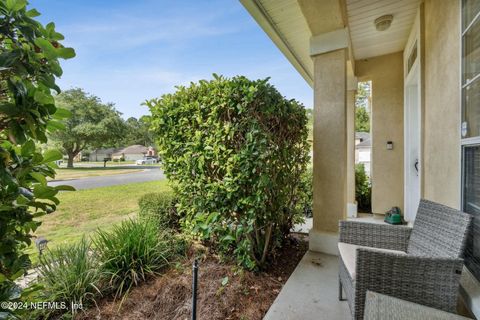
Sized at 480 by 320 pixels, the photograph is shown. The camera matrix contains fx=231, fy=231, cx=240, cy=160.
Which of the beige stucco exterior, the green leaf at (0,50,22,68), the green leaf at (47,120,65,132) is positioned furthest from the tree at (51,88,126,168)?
the green leaf at (0,50,22,68)

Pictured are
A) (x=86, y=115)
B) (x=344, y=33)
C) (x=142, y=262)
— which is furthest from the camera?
(x=86, y=115)

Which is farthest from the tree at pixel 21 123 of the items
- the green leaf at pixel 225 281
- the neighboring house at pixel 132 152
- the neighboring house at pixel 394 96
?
the neighboring house at pixel 132 152

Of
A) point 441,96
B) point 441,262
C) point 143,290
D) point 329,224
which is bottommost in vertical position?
point 143,290

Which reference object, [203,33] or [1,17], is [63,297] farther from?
[203,33]

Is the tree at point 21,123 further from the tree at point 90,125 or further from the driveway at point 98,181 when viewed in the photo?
the tree at point 90,125

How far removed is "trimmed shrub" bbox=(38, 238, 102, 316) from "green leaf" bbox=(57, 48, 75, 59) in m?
1.87

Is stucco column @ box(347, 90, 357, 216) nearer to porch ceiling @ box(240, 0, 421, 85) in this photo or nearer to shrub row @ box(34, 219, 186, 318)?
porch ceiling @ box(240, 0, 421, 85)

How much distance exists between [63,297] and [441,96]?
3777 millimetres

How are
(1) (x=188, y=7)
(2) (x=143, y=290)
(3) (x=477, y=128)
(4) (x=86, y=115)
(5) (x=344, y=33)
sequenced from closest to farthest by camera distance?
(3) (x=477, y=128), (2) (x=143, y=290), (5) (x=344, y=33), (1) (x=188, y=7), (4) (x=86, y=115)

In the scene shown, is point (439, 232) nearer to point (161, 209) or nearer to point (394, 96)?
point (161, 209)

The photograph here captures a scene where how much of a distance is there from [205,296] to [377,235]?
158 cm

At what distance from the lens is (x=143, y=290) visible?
215cm

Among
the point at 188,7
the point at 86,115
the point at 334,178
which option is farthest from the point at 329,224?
the point at 86,115

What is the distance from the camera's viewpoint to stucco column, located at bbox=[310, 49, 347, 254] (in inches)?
115
